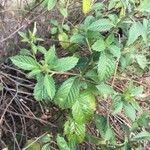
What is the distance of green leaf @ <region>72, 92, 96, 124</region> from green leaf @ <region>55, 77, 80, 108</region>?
71mm

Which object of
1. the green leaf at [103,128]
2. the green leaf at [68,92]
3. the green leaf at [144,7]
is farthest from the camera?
the green leaf at [103,128]

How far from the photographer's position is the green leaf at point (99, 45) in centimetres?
166

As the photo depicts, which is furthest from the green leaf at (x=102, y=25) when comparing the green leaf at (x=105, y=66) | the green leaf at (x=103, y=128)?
the green leaf at (x=103, y=128)

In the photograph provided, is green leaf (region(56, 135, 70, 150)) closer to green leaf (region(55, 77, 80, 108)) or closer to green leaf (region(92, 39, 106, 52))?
green leaf (region(55, 77, 80, 108))

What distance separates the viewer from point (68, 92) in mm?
1696

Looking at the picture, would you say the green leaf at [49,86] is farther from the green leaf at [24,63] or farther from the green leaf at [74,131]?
the green leaf at [74,131]

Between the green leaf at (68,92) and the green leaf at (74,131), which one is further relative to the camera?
the green leaf at (74,131)

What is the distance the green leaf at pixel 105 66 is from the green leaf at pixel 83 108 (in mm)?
154

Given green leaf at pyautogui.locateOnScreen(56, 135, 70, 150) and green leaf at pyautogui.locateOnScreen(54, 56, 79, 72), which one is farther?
green leaf at pyautogui.locateOnScreen(56, 135, 70, 150)

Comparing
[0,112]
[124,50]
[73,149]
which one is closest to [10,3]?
[0,112]

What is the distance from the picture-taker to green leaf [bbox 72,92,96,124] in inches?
69.9

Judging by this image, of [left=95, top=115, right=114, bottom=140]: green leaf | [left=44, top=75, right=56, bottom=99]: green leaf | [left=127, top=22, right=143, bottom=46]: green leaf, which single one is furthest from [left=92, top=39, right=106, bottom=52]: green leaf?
[left=95, top=115, right=114, bottom=140]: green leaf

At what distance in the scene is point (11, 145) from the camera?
2180mm

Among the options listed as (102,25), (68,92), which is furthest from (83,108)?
(102,25)
